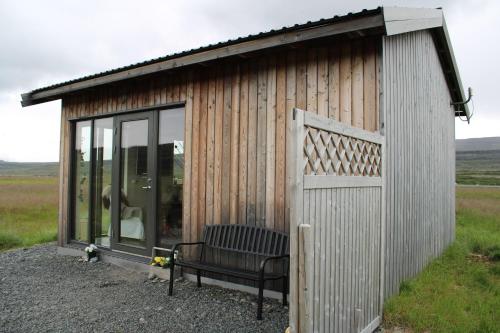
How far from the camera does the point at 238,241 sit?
4480 millimetres

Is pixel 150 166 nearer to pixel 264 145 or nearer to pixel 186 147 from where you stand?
pixel 186 147

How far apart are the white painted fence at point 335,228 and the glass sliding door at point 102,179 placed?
440cm

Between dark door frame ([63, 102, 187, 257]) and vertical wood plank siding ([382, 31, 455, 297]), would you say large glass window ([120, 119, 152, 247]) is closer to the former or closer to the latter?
dark door frame ([63, 102, 187, 257])

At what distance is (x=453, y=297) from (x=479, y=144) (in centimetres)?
8292

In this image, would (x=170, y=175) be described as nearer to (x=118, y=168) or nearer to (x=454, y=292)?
(x=118, y=168)

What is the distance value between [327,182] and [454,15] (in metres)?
5.91

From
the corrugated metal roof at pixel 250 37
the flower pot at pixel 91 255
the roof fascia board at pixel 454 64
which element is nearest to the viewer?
the corrugated metal roof at pixel 250 37

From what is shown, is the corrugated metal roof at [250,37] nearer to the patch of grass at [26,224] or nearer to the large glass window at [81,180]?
the large glass window at [81,180]

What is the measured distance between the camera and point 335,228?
2.67 meters

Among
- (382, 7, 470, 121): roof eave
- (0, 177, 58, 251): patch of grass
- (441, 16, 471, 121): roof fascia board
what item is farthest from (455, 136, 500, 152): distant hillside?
(0, 177, 58, 251): patch of grass

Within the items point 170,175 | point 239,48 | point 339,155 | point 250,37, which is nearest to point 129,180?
point 170,175

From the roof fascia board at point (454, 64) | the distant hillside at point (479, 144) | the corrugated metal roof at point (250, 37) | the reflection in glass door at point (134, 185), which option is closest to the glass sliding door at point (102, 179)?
the reflection in glass door at point (134, 185)

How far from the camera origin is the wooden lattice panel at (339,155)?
2422mm

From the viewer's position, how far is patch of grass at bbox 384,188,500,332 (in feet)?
11.3
